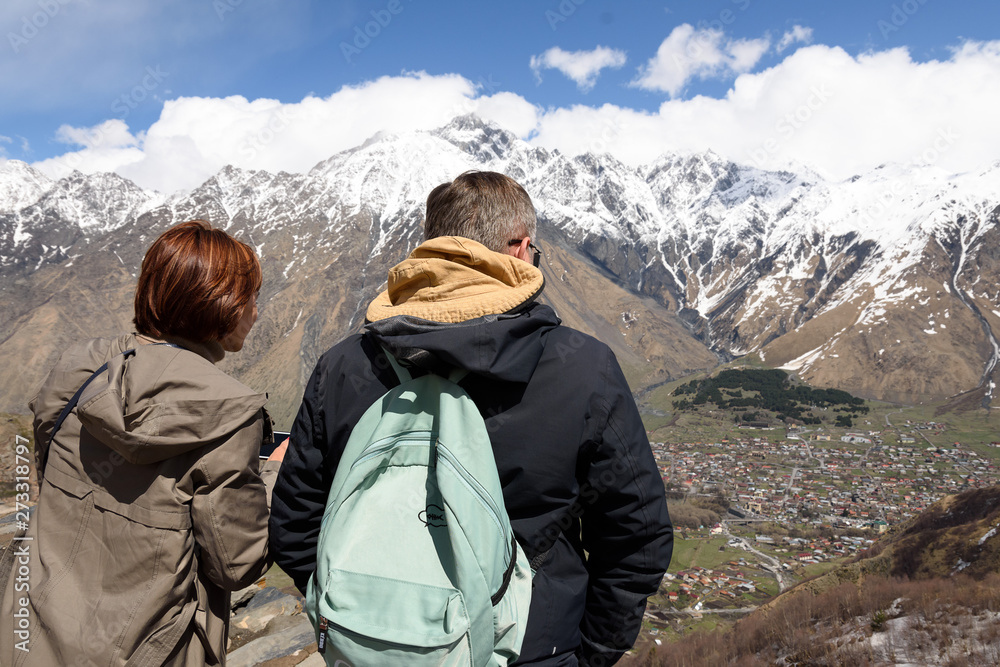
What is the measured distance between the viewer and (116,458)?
7.78ft

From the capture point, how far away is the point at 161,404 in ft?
7.52

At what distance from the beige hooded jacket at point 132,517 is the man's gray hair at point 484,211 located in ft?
3.77

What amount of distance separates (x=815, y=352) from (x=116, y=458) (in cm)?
21838

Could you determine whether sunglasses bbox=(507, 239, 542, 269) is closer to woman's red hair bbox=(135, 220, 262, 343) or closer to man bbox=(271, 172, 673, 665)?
man bbox=(271, 172, 673, 665)

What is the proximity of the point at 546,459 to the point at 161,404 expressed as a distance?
1.58m

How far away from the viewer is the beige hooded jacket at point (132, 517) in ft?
7.58

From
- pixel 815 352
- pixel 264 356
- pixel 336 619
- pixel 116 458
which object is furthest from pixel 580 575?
pixel 815 352

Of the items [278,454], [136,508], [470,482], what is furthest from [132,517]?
[470,482]

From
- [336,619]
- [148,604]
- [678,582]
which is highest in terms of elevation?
[148,604]

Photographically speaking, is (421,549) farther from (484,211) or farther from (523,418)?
(484,211)

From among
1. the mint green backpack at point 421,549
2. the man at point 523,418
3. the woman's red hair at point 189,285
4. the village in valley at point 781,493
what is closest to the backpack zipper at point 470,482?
the mint green backpack at point 421,549

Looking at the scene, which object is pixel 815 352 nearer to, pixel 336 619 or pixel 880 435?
pixel 880 435

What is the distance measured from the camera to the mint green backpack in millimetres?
1836

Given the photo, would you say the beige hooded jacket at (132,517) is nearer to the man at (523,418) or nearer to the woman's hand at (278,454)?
the man at (523,418)
